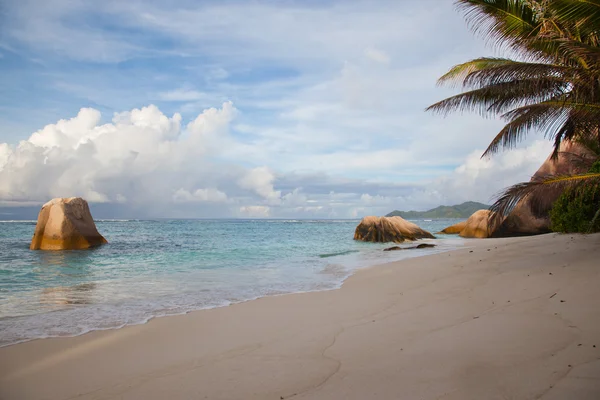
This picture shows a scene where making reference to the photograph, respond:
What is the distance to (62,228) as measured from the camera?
19.2m

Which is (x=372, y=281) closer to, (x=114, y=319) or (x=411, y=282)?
(x=411, y=282)

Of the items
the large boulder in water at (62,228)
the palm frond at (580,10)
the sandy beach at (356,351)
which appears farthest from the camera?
the large boulder in water at (62,228)

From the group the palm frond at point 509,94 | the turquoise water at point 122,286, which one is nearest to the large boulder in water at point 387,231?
the turquoise water at point 122,286

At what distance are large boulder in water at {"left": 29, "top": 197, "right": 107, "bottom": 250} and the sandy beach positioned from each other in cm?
1642

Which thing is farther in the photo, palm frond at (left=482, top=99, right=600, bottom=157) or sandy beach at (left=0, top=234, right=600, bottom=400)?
palm frond at (left=482, top=99, right=600, bottom=157)

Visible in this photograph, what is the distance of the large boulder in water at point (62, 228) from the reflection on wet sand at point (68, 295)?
11.5 m

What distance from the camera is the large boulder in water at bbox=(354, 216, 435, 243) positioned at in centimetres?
2474

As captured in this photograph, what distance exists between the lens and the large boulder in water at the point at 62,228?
1908 centimetres

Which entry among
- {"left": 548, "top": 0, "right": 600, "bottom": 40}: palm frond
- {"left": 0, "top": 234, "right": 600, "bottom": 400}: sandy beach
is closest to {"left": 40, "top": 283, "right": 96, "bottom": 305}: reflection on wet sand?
{"left": 0, "top": 234, "right": 600, "bottom": 400}: sandy beach

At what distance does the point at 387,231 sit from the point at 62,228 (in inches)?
753

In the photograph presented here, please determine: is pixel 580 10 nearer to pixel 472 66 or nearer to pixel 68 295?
pixel 472 66

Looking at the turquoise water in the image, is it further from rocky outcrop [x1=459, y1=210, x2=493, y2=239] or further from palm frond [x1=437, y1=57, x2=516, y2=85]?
rocky outcrop [x1=459, y1=210, x2=493, y2=239]

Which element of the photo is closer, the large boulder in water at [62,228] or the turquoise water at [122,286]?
the turquoise water at [122,286]

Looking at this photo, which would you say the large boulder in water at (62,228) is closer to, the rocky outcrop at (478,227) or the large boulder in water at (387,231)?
the large boulder in water at (387,231)
